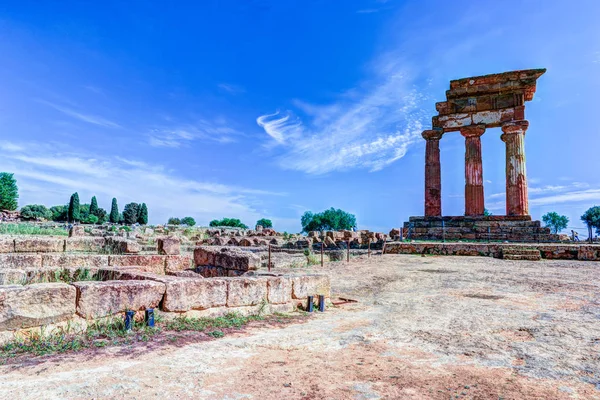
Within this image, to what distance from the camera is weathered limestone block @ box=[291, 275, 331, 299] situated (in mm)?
6613

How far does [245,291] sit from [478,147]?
20706mm

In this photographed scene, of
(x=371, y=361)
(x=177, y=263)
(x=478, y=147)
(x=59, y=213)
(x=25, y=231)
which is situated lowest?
(x=371, y=361)

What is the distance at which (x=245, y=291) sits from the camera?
19.4 ft

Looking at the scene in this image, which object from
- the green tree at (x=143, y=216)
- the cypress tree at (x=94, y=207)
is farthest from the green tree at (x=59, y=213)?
the green tree at (x=143, y=216)

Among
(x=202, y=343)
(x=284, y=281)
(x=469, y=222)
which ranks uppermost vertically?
(x=469, y=222)

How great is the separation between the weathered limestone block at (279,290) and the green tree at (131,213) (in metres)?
70.2

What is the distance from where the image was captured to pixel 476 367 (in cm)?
360

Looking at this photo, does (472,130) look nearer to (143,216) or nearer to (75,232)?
(75,232)

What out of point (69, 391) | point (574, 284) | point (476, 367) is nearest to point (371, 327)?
point (476, 367)

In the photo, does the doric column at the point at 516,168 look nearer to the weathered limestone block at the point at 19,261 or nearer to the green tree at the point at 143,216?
the weathered limestone block at the point at 19,261

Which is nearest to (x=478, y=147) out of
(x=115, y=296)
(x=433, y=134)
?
(x=433, y=134)

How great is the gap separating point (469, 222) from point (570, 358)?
18.2m

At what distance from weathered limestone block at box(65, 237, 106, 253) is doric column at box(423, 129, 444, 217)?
708 inches

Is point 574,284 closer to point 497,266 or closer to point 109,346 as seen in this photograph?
point 497,266
